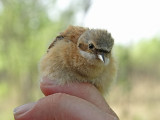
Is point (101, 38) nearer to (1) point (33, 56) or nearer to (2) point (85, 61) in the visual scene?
(2) point (85, 61)

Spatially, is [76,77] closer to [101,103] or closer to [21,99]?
[101,103]

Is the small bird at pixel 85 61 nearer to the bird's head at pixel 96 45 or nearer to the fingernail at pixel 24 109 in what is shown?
the bird's head at pixel 96 45

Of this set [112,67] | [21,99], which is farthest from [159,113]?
[112,67]

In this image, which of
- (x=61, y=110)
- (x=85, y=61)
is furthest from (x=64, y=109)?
(x=85, y=61)

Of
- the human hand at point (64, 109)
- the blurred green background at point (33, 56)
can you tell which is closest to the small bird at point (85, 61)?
the human hand at point (64, 109)

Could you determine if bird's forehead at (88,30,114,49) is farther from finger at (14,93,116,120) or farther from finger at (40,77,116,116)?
finger at (14,93,116,120)
